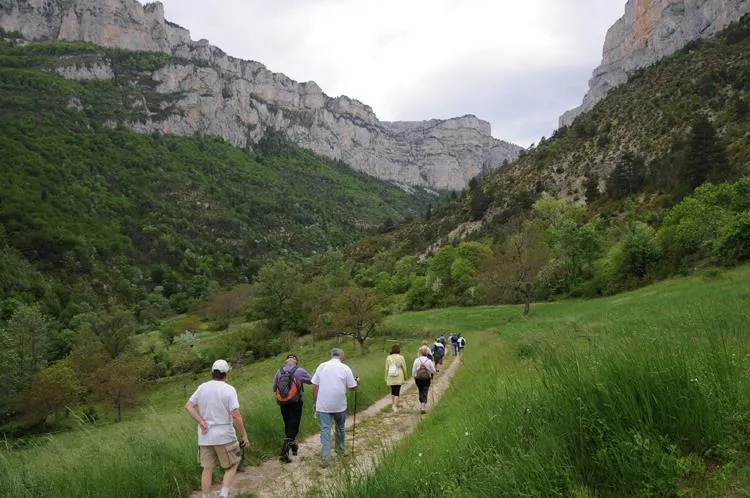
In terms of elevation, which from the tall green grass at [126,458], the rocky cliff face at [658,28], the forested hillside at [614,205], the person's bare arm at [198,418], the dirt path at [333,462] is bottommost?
the dirt path at [333,462]

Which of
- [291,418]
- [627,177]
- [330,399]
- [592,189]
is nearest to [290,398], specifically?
[291,418]

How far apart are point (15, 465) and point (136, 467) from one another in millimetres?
1575

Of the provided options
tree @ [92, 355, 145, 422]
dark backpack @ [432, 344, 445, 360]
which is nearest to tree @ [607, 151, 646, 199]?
dark backpack @ [432, 344, 445, 360]

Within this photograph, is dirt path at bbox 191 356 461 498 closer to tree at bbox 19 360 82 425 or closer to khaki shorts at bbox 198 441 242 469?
khaki shorts at bbox 198 441 242 469

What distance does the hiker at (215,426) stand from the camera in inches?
263

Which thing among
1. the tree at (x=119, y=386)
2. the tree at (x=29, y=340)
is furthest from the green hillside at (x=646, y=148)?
the tree at (x=29, y=340)

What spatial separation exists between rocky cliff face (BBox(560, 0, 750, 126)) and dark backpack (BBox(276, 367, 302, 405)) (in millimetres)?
131306

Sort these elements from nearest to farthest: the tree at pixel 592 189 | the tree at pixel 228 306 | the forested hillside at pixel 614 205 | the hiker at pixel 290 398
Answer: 1. the hiker at pixel 290 398
2. the forested hillside at pixel 614 205
3. the tree at pixel 592 189
4. the tree at pixel 228 306

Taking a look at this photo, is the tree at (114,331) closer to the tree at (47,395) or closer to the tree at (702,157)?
the tree at (47,395)

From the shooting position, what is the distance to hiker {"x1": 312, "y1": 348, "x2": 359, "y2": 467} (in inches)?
345

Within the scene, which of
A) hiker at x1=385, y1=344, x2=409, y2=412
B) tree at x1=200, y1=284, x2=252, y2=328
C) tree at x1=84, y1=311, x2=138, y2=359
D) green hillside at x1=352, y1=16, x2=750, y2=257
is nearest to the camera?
hiker at x1=385, y1=344, x2=409, y2=412

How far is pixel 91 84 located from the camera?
643ft

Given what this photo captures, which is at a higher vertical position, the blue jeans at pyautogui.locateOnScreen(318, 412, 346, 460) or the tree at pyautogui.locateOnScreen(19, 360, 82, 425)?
the blue jeans at pyautogui.locateOnScreen(318, 412, 346, 460)

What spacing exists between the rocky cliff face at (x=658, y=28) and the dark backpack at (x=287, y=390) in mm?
131306
